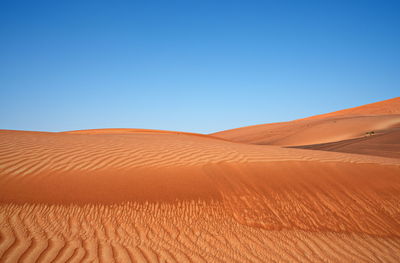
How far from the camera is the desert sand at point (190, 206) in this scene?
12.0ft

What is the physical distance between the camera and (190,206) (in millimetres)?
4879

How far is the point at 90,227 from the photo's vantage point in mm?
4043

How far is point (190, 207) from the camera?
15.9ft

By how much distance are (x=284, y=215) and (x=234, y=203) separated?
85 centimetres

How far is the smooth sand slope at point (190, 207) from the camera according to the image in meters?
3.65

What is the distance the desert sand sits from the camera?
3656 mm

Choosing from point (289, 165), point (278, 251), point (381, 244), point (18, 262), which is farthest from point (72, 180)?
point (381, 244)

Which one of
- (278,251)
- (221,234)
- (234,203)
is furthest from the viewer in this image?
(234,203)

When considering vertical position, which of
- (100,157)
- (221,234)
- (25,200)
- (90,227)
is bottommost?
(221,234)

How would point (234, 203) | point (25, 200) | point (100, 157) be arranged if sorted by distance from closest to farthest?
point (25, 200) → point (234, 203) → point (100, 157)

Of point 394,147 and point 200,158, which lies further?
point 394,147

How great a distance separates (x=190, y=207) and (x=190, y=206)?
0.11ft

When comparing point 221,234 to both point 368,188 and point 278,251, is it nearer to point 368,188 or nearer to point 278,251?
point 278,251

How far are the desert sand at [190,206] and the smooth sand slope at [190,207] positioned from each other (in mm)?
21
